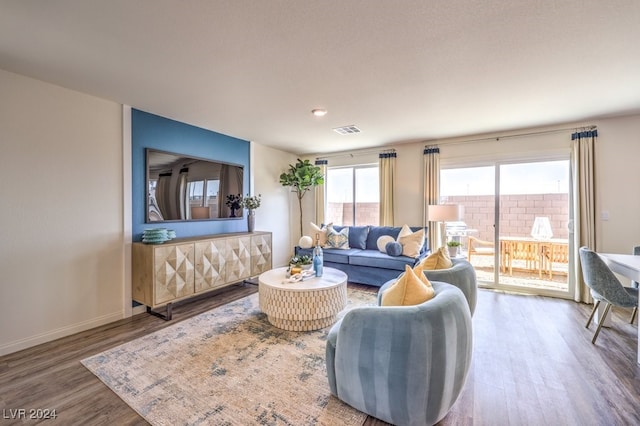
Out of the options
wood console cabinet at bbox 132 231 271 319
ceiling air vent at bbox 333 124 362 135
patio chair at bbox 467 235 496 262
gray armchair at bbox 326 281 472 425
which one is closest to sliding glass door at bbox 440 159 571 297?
patio chair at bbox 467 235 496 262

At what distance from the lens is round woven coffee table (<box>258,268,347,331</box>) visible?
8.73 ft

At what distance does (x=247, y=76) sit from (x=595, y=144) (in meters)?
4.58

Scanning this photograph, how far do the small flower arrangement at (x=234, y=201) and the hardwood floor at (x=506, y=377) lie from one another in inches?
74.3

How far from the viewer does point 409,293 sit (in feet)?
5.52

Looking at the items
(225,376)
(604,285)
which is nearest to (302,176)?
(225,376)

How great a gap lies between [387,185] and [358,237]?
114cm

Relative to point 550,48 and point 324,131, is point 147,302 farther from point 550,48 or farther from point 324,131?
point 550,48

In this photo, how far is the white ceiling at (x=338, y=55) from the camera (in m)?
1.63

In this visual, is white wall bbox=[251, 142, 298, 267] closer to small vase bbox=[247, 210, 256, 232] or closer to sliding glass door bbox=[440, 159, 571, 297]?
small vase bbox=[247, 210, 256, 232]

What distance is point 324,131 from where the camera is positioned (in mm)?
4199

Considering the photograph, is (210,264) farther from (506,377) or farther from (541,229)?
(541,229)

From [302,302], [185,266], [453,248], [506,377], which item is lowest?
[506,377]

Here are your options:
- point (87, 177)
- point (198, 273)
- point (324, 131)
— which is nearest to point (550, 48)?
point (324, 131)

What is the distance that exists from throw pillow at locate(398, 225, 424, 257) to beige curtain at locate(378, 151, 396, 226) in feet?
2.50
